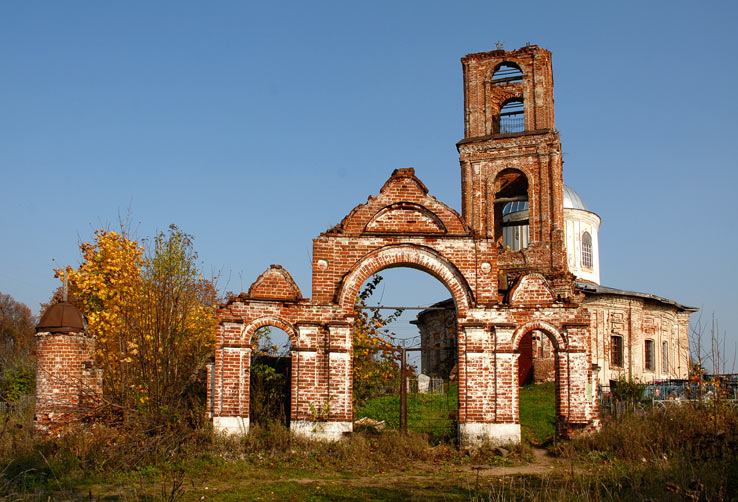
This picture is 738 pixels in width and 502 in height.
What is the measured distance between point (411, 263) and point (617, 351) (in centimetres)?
1762

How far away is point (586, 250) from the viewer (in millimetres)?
35094

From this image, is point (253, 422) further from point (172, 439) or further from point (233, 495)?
point (233, 495)

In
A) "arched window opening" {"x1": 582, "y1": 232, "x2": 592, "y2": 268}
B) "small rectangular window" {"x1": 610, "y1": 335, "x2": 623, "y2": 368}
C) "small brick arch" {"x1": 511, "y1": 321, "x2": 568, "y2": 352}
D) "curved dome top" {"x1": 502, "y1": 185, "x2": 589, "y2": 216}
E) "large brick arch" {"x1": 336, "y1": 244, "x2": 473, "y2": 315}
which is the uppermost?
"curved dome top" {"x1": 502, "y1": 185, "x2": 589, "y2": 216}

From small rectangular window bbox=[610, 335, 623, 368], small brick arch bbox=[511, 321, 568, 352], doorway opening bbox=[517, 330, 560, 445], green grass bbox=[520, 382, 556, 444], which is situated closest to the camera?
small brick arch bbox=[511, 321, 568, 352]

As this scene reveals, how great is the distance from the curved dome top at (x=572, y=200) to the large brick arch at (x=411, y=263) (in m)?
22.9

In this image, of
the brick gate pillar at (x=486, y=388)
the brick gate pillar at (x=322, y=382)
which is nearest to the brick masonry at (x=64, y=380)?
the brick gate pillar at (x=322, y=382)

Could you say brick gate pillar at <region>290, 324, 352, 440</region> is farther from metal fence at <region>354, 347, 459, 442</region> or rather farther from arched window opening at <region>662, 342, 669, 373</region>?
arched window opening at <region>662, 342, 669, 373</region>

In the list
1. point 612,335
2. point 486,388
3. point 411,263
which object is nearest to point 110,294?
point 411,263

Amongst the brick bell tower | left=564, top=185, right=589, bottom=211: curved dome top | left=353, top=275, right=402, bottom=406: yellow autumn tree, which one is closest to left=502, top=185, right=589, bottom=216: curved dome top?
left=564, top=185, right=589, bottom=211: curved dome top

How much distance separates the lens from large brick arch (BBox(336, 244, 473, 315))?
14.1m

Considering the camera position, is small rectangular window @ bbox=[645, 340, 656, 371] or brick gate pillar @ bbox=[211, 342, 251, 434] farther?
small rectangular window @ bbox=[645, 340, 656, 371]

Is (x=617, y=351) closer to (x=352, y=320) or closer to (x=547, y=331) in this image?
→ (x=547, y=331)

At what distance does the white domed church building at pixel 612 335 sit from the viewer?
84.6 ft

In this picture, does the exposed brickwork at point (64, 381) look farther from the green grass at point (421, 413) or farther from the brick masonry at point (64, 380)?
the green grass at point (421, 413)
